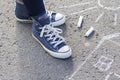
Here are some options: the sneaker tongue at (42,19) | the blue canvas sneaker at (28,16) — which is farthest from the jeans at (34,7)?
the blue canvas sneaker at (28,16)

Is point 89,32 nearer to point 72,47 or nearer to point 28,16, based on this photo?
point 72,47

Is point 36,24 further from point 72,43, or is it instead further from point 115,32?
point 115,32

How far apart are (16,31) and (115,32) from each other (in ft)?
2.50

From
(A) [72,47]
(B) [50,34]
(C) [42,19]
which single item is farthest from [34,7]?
(A) [72,47]

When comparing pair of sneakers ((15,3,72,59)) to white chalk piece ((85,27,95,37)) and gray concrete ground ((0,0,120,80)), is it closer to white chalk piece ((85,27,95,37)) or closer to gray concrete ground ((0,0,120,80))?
gray concrete ground ((0,0,120,80))

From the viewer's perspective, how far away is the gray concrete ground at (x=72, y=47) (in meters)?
1.93

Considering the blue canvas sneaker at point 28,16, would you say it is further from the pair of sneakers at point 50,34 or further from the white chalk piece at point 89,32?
the white chalk piece at point 89,32

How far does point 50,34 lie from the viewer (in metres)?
2.07

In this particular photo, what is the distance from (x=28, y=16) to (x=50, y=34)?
29 centimetres

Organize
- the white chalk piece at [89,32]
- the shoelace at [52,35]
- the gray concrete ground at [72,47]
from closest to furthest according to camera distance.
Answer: the gray concrete ground at [72,47]
the shoelace at [52,35]
the white chalk piece at [89,32]

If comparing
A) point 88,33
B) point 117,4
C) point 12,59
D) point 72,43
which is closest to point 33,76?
point 12,59

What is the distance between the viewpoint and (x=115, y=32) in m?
2.16

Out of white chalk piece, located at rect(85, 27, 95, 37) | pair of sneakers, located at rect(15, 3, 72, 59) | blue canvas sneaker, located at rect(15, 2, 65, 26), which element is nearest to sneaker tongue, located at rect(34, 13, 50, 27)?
pair of sneakers, located at rect(15, 3, 72, 59)

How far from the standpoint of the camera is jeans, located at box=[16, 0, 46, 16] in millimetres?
2008
